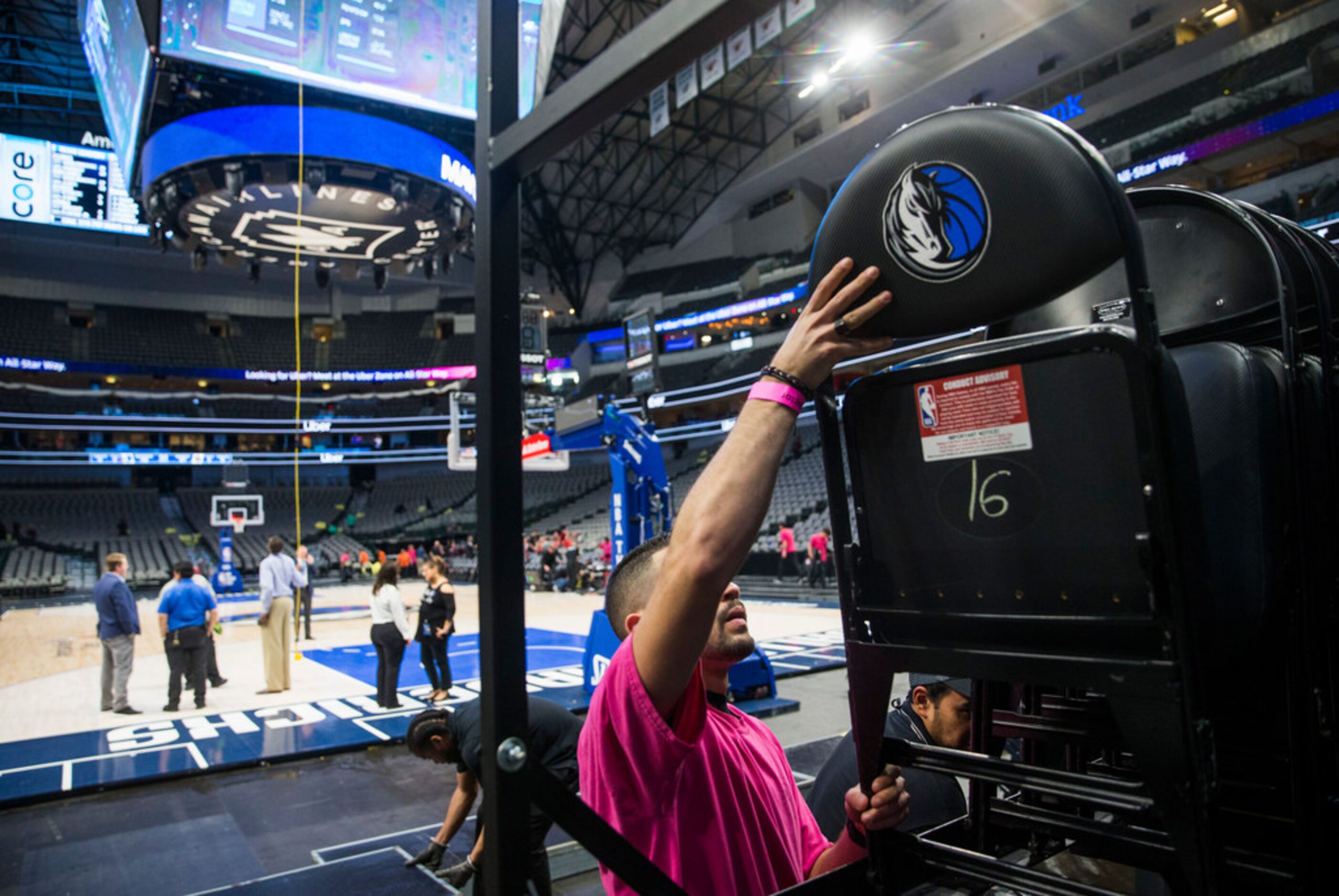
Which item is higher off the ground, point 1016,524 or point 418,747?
point 1016,524

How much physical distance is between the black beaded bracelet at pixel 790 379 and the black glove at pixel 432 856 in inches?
159

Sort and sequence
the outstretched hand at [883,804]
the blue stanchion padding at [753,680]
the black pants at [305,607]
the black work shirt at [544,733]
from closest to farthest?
the outstretched hand at [883,804], the black work shirt at [544,733], the blue stanchion padding at [753,680], the black pants at [305,607]

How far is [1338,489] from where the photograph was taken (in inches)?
43.6

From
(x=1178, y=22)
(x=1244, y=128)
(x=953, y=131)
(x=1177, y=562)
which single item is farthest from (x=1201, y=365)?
(x=1178, y=22)

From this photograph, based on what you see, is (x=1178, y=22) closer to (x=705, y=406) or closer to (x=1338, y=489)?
(x=705, y=406)

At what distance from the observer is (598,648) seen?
771 centimetres

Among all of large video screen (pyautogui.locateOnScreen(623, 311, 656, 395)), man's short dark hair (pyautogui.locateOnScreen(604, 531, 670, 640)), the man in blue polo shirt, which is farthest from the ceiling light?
man's short dark hair (pyautogui.locateOnScreen(604, 531, 670, 640))

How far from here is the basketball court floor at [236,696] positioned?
266 inches

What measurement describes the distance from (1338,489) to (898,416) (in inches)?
24.0

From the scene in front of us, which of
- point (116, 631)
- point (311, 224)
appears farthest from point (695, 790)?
point (311, 224)

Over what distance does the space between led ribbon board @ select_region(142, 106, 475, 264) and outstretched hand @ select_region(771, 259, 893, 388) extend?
6553mm

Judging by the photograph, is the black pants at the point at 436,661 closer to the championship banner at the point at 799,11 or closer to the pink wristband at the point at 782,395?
the championship banner at the point at 799,11

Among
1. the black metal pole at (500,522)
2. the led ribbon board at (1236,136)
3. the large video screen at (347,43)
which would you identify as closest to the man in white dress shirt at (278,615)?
the large video screen at (347,43)

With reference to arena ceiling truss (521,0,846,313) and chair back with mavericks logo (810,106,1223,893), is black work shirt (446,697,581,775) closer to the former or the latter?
chair back with mavericks logo (810,106,1223,893)
